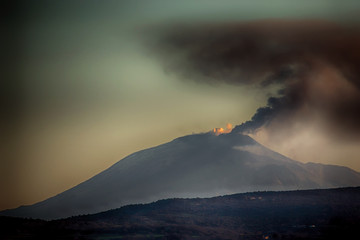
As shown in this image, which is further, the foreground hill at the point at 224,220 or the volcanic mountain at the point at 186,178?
the volcanic mountain at the point at 186,178

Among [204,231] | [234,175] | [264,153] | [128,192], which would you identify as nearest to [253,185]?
[234,175]

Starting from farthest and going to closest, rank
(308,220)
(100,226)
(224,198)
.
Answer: (224,198) → (308,220) → (100,226)

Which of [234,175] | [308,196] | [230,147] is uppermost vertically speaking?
[230,147]

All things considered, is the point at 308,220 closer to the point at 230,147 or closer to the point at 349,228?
the point at 349,228

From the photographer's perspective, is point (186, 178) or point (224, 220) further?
point (186, 178)

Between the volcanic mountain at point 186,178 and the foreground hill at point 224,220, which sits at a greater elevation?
the volcanic mountain at point 186,178
